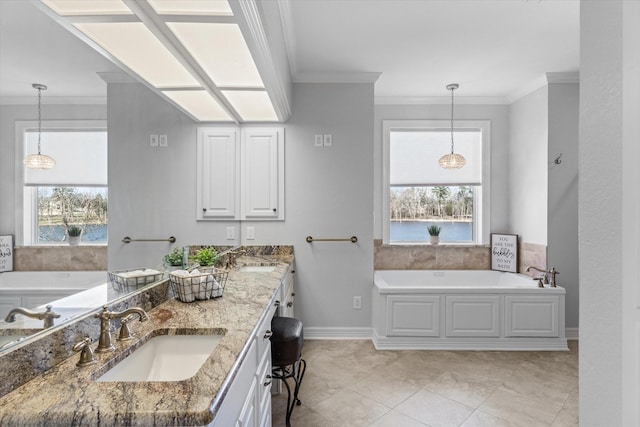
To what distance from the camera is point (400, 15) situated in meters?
2.49

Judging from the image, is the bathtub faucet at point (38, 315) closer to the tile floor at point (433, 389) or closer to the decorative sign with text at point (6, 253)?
the decorative sign with text at point (6, 253)

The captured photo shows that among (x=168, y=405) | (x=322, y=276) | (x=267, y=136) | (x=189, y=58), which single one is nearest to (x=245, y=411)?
(x=168, y=405)

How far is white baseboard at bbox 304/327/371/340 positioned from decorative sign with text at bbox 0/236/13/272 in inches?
112

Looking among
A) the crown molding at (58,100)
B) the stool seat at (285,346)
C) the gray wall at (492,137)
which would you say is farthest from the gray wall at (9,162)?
the gray wall at (492,137)

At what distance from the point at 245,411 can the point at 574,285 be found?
3.78 m

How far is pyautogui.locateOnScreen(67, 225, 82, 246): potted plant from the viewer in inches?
46.9

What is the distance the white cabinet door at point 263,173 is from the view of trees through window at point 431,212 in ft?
5.26

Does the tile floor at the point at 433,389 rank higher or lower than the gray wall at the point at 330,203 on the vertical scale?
lower

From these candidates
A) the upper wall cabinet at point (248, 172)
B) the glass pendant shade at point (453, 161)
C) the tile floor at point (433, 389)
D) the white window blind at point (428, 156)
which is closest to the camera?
the tile floor at point (433, 389)

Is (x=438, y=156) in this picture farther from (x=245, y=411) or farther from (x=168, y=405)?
(x=168, y=405)

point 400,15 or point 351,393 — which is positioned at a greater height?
point 400,15

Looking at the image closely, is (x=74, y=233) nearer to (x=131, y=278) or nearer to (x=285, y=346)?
(x=131, y=278)

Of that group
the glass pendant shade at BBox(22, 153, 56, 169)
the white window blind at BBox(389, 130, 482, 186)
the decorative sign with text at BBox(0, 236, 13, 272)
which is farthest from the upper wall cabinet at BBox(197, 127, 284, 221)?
the decorative sign with text at BBox(0, 236, 13, 272)

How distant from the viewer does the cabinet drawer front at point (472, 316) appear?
10.5ft
